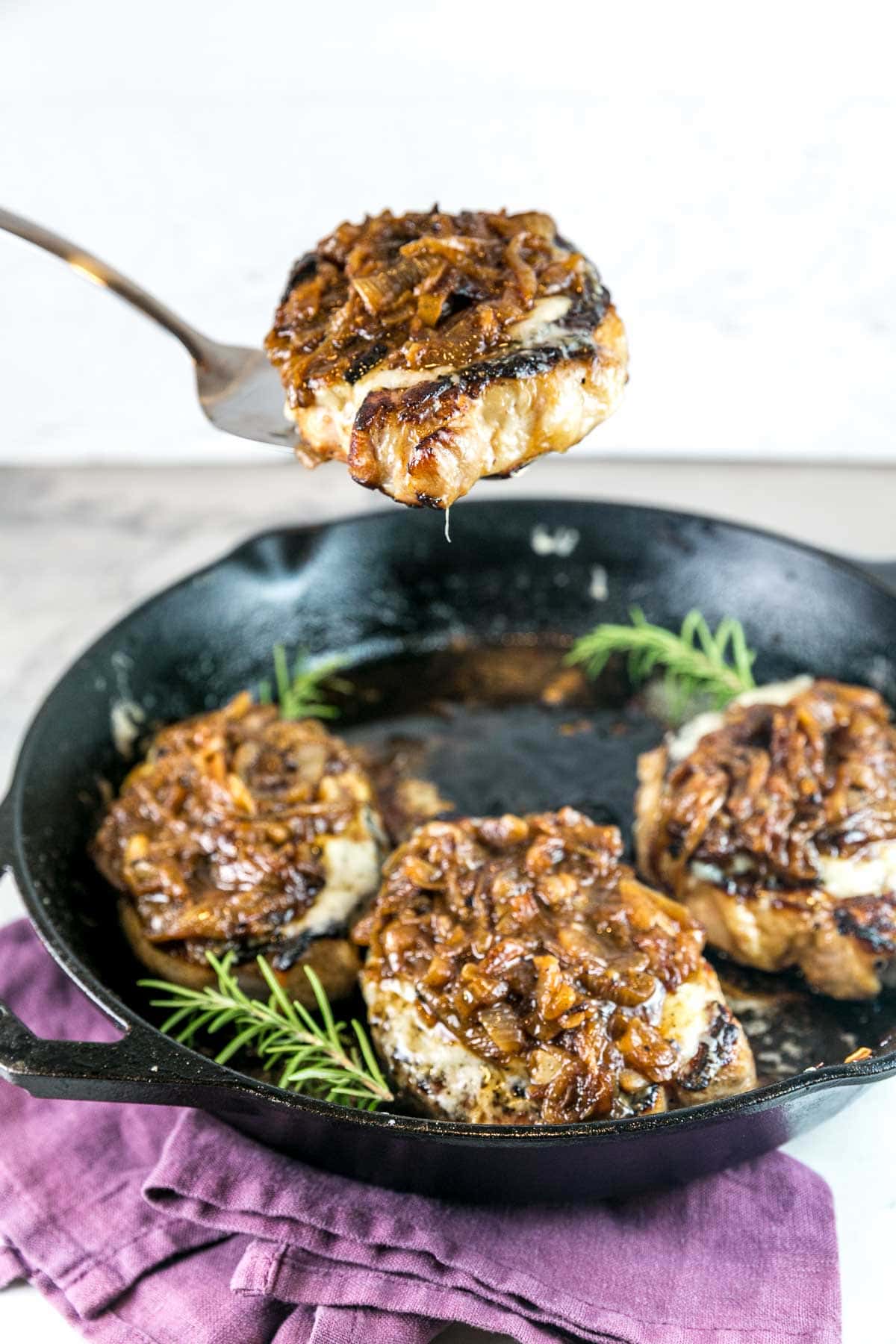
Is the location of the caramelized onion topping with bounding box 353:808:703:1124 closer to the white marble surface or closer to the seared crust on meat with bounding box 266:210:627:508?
the seared crust on meat with bounding box 266:210:627:508

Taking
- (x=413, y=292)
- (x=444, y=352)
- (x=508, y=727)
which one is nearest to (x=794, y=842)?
(x=508, y=727)

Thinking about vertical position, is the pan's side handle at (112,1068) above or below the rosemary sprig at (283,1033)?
above

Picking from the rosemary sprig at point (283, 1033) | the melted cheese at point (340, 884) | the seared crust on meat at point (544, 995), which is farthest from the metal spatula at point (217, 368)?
the rosemary sprig at point (283, 1033)

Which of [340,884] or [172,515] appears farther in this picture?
[172,515]

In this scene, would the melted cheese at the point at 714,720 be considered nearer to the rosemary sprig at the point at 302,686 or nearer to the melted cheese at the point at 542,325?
the rosemary sprig at the point at 302,686

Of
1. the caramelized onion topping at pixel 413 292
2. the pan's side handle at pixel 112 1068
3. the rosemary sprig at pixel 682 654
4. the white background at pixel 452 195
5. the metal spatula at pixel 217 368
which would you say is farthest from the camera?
the white background at pixel 452 195

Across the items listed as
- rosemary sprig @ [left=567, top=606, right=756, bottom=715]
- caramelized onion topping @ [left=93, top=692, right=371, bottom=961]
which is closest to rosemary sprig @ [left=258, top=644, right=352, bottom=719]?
caramelized onion topping @ [left=93, top=692, right=371, bottom=961]

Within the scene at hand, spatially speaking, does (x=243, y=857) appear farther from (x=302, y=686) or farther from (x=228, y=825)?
(x=302, y=686)
